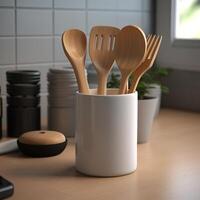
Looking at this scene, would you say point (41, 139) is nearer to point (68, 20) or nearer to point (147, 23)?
point (68, 20)

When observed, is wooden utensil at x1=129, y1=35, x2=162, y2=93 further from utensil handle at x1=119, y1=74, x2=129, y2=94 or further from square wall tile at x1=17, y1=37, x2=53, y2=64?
square wall tile at x1=17, y1=37, x2=53, y2=64

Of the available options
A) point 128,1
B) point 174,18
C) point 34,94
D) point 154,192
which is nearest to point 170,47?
point 174,18

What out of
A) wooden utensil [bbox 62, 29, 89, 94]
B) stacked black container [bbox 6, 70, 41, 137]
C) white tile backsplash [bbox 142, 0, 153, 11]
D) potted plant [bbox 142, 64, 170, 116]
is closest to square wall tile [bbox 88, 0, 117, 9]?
white tile backsplash [bbox 142, 0, 153, 11]

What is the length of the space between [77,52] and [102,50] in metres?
0.05

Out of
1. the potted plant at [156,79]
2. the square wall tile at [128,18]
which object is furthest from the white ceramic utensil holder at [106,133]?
the square wall tile at [128,18]

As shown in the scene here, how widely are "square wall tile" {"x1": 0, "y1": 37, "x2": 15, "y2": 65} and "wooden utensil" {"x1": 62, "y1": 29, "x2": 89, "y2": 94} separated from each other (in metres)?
0.42

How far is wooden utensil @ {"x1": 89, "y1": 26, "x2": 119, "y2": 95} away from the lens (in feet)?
2.90

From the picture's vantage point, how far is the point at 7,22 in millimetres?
1266

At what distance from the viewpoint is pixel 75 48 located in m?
0.90

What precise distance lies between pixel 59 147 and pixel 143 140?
0.70 feet

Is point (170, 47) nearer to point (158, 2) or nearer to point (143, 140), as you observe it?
point (158, 2)

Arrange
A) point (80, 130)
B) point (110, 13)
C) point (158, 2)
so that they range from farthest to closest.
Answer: point (158, 2)
point (110, 13)
point (80, 130)

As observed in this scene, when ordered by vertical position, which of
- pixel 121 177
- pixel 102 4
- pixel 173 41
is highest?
pixel 102 4

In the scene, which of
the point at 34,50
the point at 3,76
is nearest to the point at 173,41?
the point at 34,50
